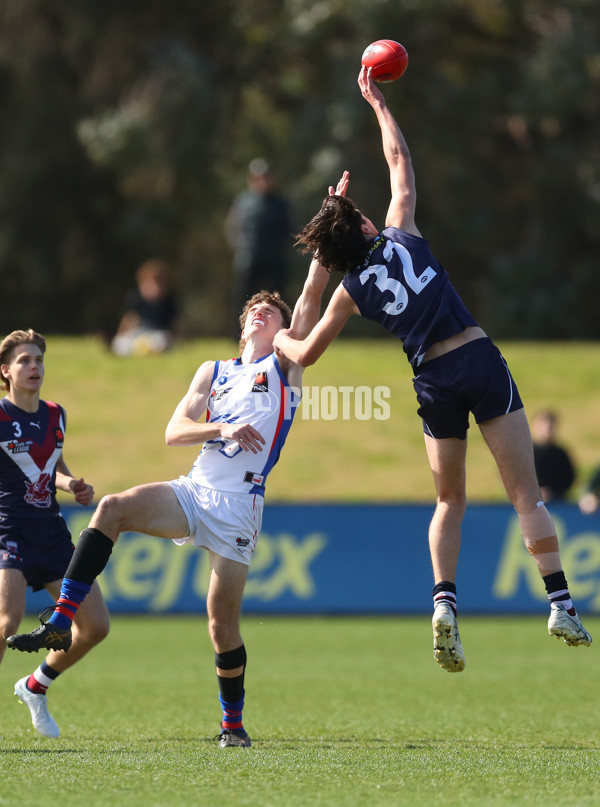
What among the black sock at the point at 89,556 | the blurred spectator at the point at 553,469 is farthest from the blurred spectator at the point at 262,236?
the black sock at the point at 89,556

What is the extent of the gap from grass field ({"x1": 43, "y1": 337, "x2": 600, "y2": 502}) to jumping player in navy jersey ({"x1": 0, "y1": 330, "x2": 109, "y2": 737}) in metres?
10.7

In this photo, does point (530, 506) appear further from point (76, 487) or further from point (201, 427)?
point (76, 487)

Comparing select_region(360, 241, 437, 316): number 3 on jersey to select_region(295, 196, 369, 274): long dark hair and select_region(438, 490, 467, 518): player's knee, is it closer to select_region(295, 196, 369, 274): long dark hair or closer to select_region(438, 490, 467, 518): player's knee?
select_region(295, 196, 369, 274): long dark hair

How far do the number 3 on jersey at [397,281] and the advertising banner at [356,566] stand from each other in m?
7.38

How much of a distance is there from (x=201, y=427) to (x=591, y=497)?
7984 mm

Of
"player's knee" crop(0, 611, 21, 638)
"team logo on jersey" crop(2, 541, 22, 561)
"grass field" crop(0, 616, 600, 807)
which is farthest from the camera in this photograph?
"team logo on jersey" crop(2, 541, 22, 561)

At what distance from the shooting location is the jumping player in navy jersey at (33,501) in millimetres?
6434

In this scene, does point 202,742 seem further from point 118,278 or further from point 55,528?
point 118,278

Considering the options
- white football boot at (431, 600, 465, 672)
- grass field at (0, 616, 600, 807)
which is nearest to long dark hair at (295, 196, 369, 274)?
white football boot at (431, 600, 465, 672)

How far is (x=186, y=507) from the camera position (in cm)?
603

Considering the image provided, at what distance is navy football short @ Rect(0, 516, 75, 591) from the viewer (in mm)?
6398

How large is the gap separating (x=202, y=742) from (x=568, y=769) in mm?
1972

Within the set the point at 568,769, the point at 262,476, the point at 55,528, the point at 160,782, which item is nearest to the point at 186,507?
the point at 262,476

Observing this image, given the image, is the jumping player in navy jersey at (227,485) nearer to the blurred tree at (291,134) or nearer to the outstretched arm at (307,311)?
the outstretched arm at (307,311)
